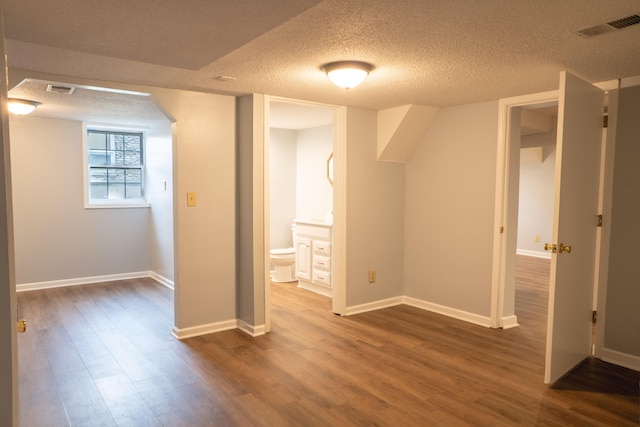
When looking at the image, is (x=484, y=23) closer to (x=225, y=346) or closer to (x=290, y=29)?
(x=290, y=29)

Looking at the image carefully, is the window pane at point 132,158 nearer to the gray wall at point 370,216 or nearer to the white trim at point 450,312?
the gray wall at point 370,216

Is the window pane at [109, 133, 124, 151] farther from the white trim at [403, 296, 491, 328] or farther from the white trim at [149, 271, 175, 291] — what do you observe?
the white trim at [403, 296, 491, 328]

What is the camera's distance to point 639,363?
123 inches

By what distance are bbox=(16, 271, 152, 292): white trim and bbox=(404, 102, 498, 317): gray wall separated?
3753 mm

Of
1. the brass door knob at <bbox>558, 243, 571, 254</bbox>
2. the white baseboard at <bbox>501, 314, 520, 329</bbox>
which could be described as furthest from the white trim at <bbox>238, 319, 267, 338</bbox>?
the brass door knob at <bbox>558, 243, 571, 254</bbox>

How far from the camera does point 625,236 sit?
3199mm

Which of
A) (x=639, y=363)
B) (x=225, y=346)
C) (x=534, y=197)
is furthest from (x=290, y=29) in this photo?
(x=534, y=197)

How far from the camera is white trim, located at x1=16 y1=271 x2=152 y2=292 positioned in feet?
17.7

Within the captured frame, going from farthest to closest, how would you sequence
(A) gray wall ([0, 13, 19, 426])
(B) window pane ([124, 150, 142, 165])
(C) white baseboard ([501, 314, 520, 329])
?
Answer: (B) window pane ([124, 150, 142, 165]) → (C) white baseboard ([501, 314, 520, 329]) → (A) gray wall ([0, 13, 19, 426])

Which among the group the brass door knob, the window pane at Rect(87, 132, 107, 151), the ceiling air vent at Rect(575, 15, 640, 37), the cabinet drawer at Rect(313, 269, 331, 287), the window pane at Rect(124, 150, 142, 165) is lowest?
the cabinet drawer at Rect(313, 269, 331, 287)

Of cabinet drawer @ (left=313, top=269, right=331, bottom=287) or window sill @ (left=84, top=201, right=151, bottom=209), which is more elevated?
window sill @ (left=84, top=201, right=151, bottom=209)

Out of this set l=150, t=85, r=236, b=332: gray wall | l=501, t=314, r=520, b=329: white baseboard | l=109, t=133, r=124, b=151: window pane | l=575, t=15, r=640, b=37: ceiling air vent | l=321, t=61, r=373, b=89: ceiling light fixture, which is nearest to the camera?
→ l=575, t=15, r=640, b=37: ceiling air vent

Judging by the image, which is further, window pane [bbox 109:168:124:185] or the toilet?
window pane [bbox 109:168:124:185]

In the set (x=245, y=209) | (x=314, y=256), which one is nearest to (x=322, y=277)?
(x=314, y=256)
